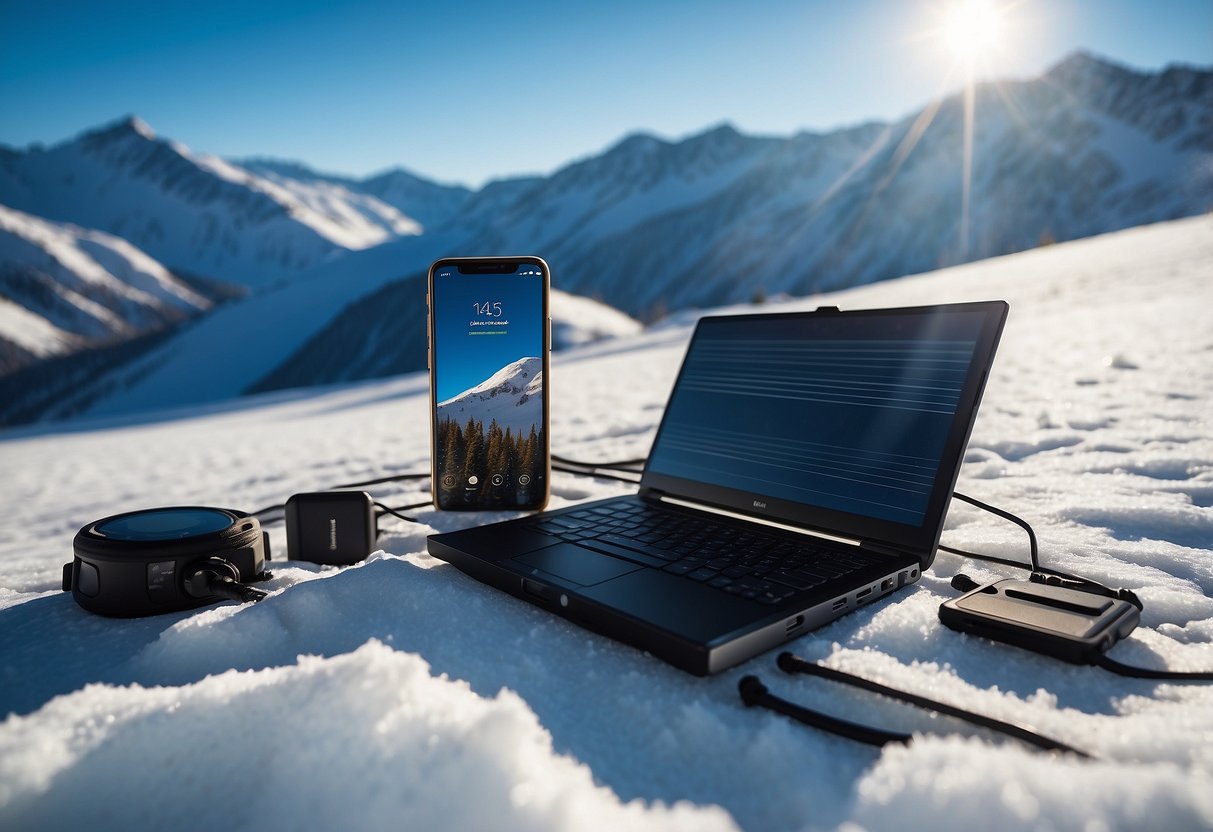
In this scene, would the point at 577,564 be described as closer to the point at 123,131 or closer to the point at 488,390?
the point at 488,390

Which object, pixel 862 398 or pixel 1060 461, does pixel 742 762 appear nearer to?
pixel 862 398

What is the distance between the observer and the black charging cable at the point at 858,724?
2.28 ft

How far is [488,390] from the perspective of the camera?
1705mm

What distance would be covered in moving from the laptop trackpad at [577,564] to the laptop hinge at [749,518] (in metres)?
0.36

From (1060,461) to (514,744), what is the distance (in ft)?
6.42

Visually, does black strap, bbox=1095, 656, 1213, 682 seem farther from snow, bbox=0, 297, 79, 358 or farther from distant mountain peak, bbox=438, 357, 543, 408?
snow, bbox=0, 297, 79, 358

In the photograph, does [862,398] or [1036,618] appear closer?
[1036,618]

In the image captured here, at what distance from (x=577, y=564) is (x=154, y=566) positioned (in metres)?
0.70

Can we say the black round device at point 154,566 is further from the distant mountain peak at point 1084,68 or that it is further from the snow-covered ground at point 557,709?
the distant mountain peak at point 1084,68

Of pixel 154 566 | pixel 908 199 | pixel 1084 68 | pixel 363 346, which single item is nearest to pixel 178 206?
pixel 363 346

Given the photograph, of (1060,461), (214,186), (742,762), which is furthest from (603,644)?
(214,186)

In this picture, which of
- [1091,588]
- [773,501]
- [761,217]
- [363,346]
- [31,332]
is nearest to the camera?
[1091,588]

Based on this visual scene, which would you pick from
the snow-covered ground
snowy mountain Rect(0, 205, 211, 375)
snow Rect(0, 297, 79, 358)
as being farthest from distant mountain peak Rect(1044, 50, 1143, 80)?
snow Rect(0, 297, 79, 358)

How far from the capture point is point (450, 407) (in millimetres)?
1700
